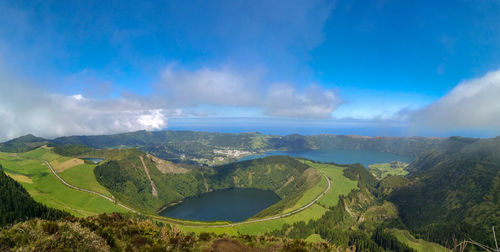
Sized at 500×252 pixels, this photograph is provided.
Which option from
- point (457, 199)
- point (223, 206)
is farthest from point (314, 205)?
point (457, 199)

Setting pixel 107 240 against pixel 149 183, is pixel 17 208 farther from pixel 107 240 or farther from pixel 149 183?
pixel 149 183

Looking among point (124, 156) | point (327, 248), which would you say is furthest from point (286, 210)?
point (124, 156)

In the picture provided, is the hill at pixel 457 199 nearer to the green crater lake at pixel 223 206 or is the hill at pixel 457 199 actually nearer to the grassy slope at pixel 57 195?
the green crater lake at pixel 223 206

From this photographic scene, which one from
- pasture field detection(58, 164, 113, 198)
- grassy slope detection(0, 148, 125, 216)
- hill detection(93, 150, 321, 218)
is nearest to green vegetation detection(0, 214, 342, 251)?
grassy slope detection(0, 148, 125, 216)

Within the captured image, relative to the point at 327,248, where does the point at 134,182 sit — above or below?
below

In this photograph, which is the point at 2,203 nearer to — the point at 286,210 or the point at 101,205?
the point at 101,205

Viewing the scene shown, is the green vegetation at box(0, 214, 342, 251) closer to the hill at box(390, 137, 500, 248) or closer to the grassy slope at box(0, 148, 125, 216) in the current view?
the grassy slope at box(0, 148, 125, 216)

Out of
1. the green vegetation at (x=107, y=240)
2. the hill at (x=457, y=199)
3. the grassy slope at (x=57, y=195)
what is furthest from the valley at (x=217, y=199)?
the green vegetation at (x=107, y=240)
